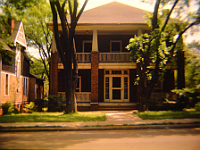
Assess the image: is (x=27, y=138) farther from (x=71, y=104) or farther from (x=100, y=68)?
(x=100, y=68)

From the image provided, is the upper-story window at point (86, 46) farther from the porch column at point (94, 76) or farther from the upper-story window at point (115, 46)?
the porch column at point (94, 76)

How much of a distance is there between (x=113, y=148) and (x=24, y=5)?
9227 mm

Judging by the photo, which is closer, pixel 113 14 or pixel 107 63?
pixel 107 63

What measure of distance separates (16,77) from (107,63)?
8801 millimetres

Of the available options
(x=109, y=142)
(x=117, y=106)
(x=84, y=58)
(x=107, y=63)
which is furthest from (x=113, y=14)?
(x=109, y=142)

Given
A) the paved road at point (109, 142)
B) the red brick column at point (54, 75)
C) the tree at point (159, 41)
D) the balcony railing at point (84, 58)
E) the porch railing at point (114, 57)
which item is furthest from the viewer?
the balcony railing at point (84, 58)

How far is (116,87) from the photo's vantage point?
20797 mm

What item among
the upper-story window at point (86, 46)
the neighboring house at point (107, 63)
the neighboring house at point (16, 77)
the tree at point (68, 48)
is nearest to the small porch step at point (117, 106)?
the neighboring house at point (107, 63)

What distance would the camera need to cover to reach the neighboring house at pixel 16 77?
1812cm

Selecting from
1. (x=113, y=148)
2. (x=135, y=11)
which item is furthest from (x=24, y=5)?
(x=135, y=11)

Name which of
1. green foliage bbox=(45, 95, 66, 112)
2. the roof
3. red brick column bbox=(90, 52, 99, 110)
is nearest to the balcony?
red brick column bbox=(90, 52, 99, 110)

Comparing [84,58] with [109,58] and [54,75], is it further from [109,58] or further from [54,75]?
[54,75]

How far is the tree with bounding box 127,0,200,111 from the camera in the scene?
1402 cm

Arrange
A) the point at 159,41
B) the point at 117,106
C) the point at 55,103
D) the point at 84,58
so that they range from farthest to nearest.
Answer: the point at 84,58, the point at 117,106, the point at 55,103, the point at 159,41
